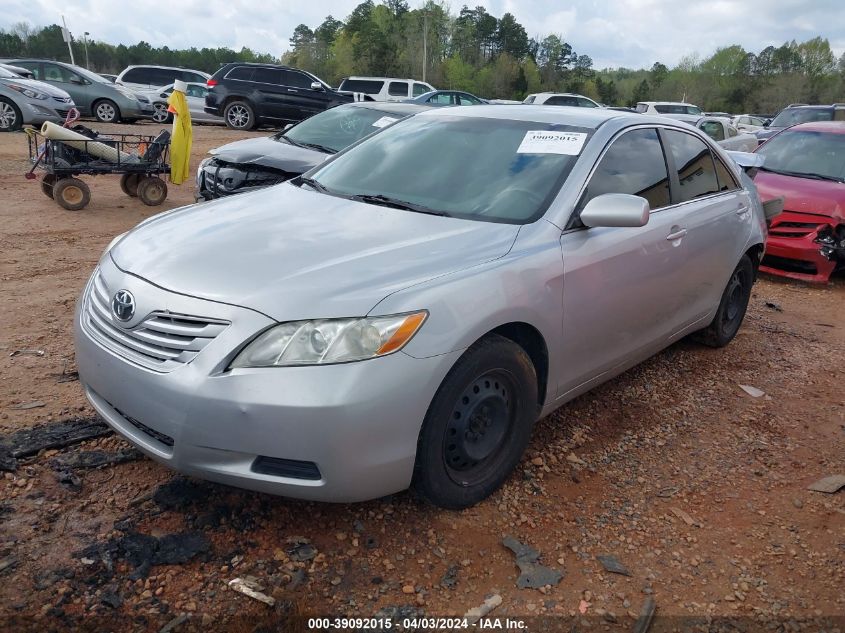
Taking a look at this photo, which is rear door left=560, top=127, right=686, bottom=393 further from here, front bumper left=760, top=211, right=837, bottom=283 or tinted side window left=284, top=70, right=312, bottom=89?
tinted side window left=284, top=70, right=312, bottom=89

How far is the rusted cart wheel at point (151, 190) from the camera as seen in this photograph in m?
9.25

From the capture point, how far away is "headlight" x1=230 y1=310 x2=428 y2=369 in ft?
7.77

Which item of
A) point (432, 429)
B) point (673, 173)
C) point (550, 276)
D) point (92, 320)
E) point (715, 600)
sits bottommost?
point (715, 600)

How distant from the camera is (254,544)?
2650mm

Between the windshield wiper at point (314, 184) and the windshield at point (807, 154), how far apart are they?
6.50 meters

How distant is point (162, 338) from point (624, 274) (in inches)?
87.2

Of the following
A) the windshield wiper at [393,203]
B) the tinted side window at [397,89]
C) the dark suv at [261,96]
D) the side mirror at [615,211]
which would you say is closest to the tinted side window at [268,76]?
the dark suv at [261,96]

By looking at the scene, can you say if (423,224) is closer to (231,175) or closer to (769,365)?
(769,365)

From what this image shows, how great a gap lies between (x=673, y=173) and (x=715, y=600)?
2.51m

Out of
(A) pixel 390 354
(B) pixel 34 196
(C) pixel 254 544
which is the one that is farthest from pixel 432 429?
(B) pixel 34 196

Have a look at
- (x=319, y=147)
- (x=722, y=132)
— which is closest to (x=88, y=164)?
(x=319, y=147)

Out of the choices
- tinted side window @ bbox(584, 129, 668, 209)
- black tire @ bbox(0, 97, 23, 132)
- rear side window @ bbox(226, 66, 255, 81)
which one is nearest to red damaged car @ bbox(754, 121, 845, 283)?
tinted side window @ bbox(584, 129, 668, 209)

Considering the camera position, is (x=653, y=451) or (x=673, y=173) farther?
(x=673, y=173)

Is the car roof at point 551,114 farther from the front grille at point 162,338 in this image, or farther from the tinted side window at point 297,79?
the tinted side window at point 297,79
